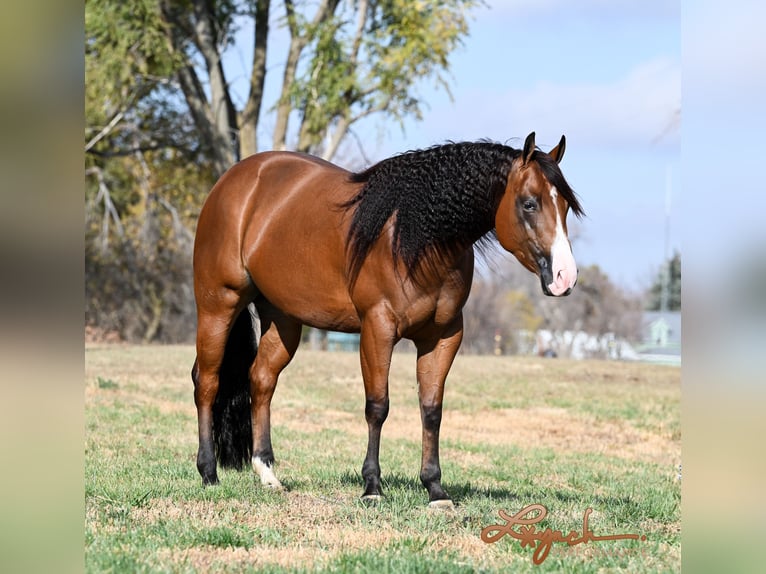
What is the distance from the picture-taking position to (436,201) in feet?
17.8

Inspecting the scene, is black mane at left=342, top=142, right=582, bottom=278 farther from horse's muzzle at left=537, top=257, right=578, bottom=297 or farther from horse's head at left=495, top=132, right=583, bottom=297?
horse's muzzle at left=537, top=257, right=578, bottom=297

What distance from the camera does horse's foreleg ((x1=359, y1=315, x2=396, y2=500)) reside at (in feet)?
17.9

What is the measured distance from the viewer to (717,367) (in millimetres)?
2652

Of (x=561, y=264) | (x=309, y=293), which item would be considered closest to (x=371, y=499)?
(x=309, y=293)

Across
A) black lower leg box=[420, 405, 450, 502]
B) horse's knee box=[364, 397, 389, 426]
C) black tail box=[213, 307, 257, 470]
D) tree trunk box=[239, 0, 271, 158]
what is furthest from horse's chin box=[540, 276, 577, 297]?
tree trunk box=[239, 0, 271, 158]

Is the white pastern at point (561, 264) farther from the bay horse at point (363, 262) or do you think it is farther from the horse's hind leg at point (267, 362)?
the horse's hind leg at point (267, 362)

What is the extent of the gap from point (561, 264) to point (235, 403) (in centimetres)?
302

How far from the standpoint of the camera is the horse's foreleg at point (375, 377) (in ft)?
17.9

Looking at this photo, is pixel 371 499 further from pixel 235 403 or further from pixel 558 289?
pixel 558 289

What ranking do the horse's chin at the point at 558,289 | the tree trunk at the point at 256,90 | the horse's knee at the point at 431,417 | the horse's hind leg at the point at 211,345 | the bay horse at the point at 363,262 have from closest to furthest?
the horse's chin at the point at 558,289
the bay horse at the point at 363,262
the horse's knee at the point at 431,417
the horse's hind leg at the point at 211,345
the tree trunk at the point at 256,90

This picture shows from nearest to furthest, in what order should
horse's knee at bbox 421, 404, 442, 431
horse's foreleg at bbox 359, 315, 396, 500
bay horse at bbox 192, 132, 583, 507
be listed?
1. bay horse at bbox 192, 132, 583, 507
2. horse's foreleg at bbox 359, 315, 396, 500
3. horse's knee at bbox 421, 404, 442, 431

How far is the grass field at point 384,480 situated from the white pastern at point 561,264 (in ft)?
4.26

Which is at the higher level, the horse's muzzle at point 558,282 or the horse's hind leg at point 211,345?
the horse's muzzle at point 558,282

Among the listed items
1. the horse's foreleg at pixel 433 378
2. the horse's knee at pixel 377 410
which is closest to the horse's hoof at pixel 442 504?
the horse's foreleg at pixel 433 378
